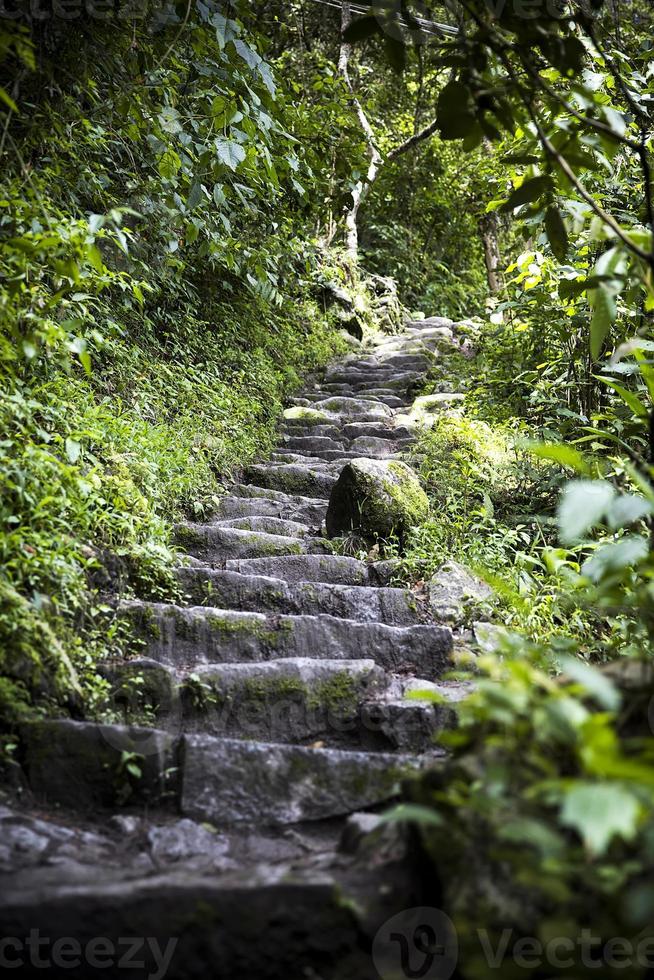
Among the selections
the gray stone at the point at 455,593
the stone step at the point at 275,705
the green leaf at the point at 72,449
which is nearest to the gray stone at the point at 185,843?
the stone step at the point at 275,705

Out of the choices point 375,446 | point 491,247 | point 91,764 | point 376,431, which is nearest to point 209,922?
point 91,764

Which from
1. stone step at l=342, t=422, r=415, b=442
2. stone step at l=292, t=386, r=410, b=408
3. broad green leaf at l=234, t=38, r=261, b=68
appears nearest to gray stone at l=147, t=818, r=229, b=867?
broad green leaf at l=234, t=38, r=261, b=68

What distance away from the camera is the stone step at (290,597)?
3.32 metres

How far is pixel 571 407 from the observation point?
5.06 meters

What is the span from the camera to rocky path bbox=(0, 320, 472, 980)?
1297mm

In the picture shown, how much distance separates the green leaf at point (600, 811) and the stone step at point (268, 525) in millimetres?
3490

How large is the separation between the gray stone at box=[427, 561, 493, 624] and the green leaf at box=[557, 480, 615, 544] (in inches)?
90.0

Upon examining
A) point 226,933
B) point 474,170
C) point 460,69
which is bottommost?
point 226,933

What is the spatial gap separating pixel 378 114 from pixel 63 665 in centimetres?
1351

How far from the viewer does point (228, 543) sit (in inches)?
156

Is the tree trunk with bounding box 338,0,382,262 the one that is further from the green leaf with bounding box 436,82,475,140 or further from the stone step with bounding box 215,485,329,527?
the green leaf with bounding box 436,82,475,140

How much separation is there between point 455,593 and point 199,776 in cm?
188

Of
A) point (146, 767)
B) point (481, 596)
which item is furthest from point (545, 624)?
point (146, 767)

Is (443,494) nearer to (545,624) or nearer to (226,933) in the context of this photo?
(545,624)
